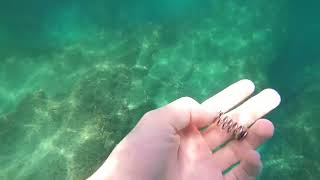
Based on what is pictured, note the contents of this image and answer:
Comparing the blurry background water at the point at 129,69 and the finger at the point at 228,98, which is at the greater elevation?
the blurry background water at the point at 129,69

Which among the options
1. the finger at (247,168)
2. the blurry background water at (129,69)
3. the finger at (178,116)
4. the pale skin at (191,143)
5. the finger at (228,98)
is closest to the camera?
the pale skin at (191,143)

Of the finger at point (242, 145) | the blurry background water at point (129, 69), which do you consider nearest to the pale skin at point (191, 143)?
the finger at point (242, 145)

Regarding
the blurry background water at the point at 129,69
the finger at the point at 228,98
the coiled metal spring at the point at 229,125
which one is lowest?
the coiled metal spring at the point at 229,125

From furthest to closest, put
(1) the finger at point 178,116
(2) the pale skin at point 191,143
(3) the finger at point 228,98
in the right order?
(3) the finger at point 228,98 < (1) the finger at point 178,116 < (2) the pale skin at point 191,143

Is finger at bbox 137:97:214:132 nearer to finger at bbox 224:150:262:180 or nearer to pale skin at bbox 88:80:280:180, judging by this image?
pale skin at bbox 88:80:280:180

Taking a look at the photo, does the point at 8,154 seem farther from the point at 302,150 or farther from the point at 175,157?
the point at 175,157

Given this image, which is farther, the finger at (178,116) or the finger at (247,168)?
the finger at (247,168)

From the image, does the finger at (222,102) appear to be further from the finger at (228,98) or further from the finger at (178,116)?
the finger at (178,116)

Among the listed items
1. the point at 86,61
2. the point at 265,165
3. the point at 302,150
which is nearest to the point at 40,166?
the point at 86,61
